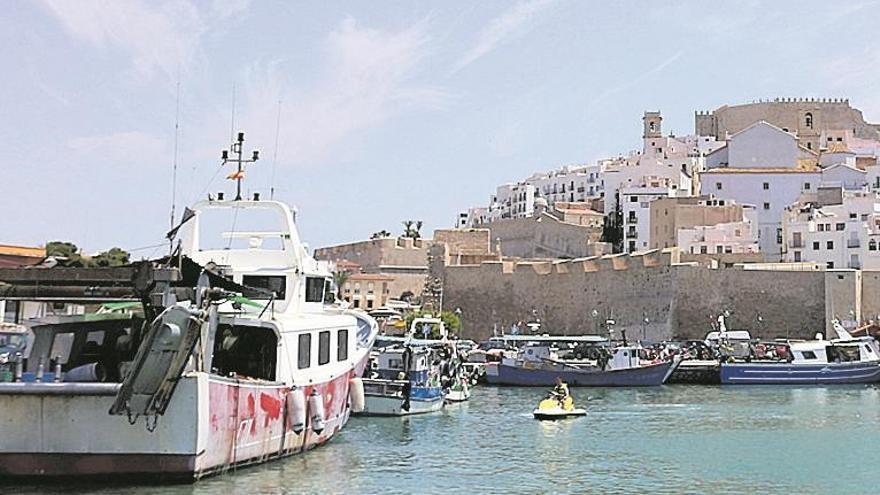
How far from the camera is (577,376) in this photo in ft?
113

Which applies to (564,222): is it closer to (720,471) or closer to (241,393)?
(720,471)

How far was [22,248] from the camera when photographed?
1532 inches

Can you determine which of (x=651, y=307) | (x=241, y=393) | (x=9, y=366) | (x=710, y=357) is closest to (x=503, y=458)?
(x=241, y=393)

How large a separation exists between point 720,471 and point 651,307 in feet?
111

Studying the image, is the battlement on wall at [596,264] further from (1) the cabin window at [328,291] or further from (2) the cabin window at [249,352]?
(2) the cabin window at [249,352]

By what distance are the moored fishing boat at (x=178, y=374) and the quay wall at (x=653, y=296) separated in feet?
114

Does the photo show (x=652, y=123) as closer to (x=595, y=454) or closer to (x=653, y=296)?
(x=653, y=296)

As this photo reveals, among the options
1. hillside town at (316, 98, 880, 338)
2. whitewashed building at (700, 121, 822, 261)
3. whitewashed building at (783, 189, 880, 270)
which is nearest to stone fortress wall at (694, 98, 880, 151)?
hillside town at (316, 98, 880, 338)

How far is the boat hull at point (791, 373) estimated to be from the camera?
119ft

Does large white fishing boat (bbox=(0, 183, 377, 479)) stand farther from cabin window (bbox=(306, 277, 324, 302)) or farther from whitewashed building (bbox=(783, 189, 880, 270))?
A: whitewashed building (bbox=(783, 189, 880, 270))

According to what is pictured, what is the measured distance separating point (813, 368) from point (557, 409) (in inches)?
599

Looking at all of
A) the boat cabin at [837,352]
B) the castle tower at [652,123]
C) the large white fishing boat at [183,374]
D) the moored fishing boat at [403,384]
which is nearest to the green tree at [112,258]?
the moored fishing boat at [403,384]

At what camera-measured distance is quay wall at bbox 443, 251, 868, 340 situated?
47188 mm

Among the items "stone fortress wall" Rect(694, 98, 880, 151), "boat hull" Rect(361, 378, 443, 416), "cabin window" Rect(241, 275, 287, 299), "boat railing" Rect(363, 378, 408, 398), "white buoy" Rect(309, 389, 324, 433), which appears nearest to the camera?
"white buoy" Rect(309, 389, 324, 433)
